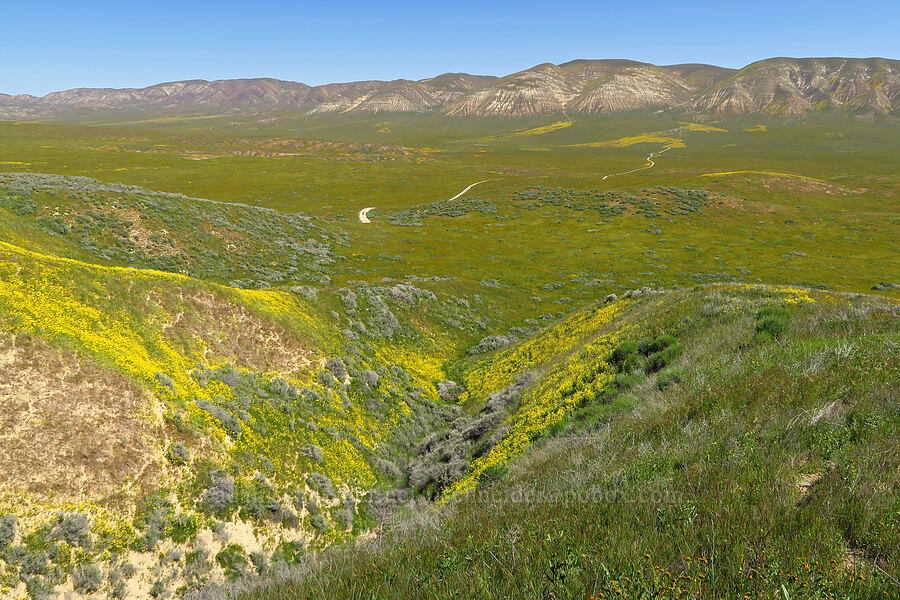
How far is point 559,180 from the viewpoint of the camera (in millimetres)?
122750

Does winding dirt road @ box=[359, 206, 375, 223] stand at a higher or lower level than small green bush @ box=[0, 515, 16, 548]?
higher

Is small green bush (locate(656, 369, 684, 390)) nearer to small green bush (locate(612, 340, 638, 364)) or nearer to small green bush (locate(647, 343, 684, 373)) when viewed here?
small green bush (locate(647, 343, 684, 373))

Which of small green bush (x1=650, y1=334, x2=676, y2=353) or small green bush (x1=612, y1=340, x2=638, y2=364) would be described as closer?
small green bush (x1=650, y1=334, x2=676, y2=353)

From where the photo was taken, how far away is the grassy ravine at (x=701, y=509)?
11.7ft

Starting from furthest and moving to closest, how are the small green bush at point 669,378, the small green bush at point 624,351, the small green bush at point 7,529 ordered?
the small green bush at point 624,351 → the small green bush at point 669,378 → the small green bush at point 7,529

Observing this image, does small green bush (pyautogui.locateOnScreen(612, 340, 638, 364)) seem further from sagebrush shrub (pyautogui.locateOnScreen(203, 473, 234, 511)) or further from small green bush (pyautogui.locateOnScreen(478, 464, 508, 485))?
sagebrush shrub (pyautogui.locateOnScreen(203, 473, 234, 511))

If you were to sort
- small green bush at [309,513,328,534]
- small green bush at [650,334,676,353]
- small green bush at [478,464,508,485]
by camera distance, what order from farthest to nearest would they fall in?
1. small green bush at [650,334,676,353]
2. small green bush at [309,513,328,534]
3. small green bush at [478,464,508,485]

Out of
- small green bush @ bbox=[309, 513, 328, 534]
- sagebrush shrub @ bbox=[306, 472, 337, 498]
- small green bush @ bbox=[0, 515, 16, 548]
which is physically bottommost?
small green bush @ bbox=[309, 513, 328, 534]

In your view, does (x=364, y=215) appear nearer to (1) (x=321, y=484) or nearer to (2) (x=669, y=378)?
(1) (x=321, y=484)

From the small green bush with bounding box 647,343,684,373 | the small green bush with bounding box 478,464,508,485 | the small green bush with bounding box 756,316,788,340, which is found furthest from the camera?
the small green bush with bounding box 647,343,684,373

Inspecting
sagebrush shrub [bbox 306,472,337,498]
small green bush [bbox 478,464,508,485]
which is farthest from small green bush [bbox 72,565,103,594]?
small green bush [bbox 478,464,508,485]

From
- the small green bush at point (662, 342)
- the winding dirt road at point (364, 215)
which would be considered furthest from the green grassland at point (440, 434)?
the winding dirt road at point (364, 215)

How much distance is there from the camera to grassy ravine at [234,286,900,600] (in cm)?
356

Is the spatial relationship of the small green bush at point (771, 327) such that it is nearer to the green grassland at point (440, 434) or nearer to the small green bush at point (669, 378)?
the green grassland at point (440, 434)
